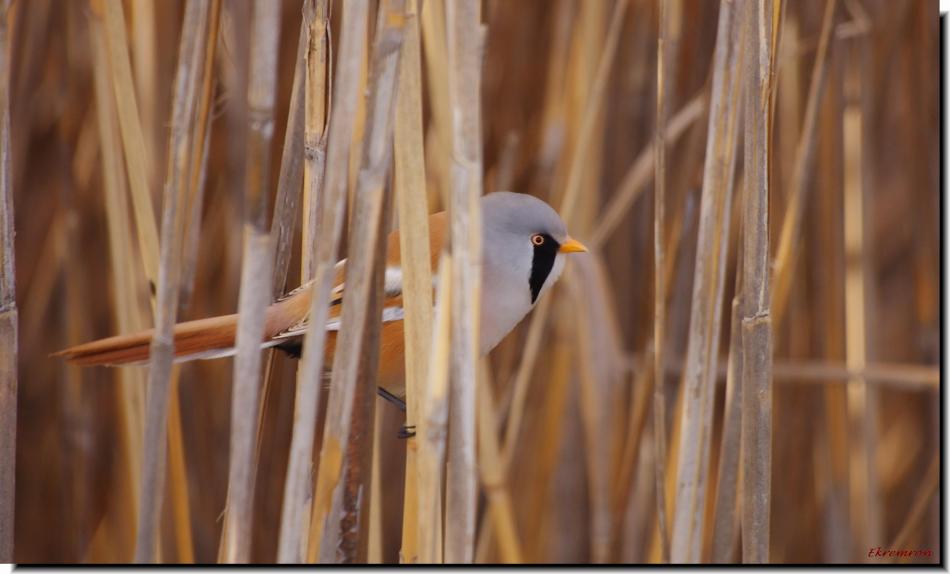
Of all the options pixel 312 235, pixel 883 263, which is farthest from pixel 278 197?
pixel 883 263

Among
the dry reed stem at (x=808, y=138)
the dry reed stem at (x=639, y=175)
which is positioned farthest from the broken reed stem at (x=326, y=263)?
the dry reed stem at (x=639, y=175)

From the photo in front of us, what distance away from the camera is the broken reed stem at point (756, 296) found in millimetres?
968

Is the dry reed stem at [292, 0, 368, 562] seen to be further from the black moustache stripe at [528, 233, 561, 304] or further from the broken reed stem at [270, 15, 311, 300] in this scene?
the black moustache stripe at [528, 233, 561, 304]

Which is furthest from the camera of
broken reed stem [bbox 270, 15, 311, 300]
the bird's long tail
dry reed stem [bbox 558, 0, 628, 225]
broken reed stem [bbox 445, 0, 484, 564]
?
dry reed stem [bbox 558, 0, 628, 225]

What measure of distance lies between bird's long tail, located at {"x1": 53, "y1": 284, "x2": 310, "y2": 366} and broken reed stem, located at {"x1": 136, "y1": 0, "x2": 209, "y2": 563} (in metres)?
0.19

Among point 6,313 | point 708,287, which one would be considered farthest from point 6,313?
point 708,287

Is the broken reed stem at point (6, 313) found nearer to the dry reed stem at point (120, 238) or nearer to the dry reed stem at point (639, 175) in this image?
the dry reed stem at point (120, 238)

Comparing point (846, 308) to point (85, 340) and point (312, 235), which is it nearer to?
point (312, 235)

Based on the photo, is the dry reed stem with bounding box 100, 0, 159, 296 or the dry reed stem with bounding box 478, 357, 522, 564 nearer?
the dry reed stem with bounding box 100, 0, 159, 296

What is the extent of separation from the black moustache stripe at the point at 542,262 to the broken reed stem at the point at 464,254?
56 cm

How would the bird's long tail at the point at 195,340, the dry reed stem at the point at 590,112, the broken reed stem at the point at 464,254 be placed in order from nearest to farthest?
the broken reed stem at the point at 464,254 → the bird's long tail at the point at 195,340 → the dry reed stem at the point at 590,112

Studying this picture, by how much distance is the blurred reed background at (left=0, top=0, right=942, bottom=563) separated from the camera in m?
1.32

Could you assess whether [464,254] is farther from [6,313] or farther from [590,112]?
[590,112]

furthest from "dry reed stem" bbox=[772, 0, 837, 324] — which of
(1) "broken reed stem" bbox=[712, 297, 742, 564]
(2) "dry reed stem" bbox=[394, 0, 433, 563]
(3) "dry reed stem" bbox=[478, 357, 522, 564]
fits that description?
(2) "dry reed stem" bbox=[394, 0, 433, 563]
